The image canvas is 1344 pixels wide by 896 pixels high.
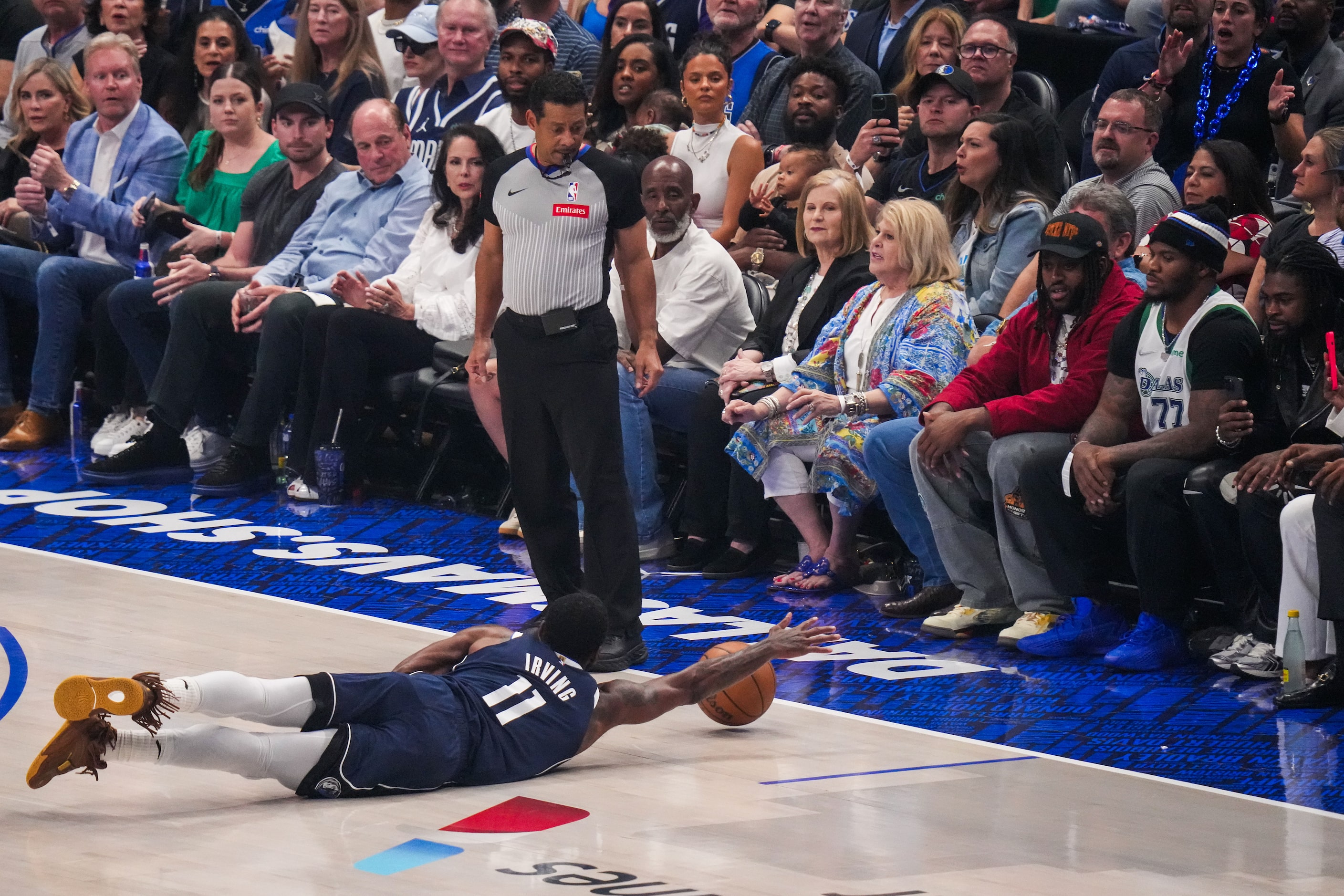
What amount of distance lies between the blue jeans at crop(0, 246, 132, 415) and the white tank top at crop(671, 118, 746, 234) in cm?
326

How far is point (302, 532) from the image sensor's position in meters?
8.30

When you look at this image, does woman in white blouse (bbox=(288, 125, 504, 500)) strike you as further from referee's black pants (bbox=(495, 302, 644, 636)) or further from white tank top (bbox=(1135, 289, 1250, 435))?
white tank top (bbox=(1135, 289, 1250, 435))

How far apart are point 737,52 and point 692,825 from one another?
20.2 feet

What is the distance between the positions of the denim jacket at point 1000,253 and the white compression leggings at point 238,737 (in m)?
3.83

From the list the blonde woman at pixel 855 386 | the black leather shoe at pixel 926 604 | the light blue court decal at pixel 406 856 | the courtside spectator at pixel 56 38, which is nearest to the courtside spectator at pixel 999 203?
the blonde woman at pixel 855 386

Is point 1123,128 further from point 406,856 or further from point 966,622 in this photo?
point 406,856

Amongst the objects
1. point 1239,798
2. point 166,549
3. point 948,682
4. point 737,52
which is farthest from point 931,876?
point 737,52

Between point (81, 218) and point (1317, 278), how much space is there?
6502 mm

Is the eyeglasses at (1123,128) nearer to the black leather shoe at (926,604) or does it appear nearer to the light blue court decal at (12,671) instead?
the black leather shoe at (926,604)

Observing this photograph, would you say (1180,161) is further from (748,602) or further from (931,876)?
(931,876)

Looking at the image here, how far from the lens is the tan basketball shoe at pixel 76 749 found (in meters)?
4.07

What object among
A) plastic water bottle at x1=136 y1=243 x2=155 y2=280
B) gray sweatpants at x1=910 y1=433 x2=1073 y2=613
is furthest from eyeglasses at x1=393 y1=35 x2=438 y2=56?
gray sweatpants at x1=910 y1=433 x2=1073 y2=613

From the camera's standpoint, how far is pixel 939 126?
803 cm

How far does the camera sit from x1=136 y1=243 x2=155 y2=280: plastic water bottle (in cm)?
974
